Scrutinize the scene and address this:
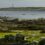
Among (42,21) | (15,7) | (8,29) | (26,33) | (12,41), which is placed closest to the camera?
(12,41)

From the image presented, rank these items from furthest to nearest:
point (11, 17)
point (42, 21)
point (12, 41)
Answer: point (11, 17) < point (42, 21) < point (12, 41)

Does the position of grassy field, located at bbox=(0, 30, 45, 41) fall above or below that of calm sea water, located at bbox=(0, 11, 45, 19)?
below

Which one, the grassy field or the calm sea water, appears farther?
the calm sea water

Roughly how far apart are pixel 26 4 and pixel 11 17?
1.11ft

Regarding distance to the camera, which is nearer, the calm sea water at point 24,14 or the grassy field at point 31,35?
the grassy field at point 31,35

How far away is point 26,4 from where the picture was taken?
7.41 feet

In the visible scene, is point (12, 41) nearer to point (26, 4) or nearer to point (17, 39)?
point (17, 39)

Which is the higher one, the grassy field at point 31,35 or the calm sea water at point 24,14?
the calm sea water at point 24,14

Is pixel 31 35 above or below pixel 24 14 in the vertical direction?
below

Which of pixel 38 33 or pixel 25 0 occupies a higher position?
pixel 25 0

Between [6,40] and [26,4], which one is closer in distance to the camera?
[6,40]

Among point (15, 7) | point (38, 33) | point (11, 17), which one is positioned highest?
point (15, 7)

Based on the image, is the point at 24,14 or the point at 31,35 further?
the point at 24,14

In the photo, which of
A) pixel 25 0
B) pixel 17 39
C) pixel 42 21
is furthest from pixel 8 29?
pixel 25 0
